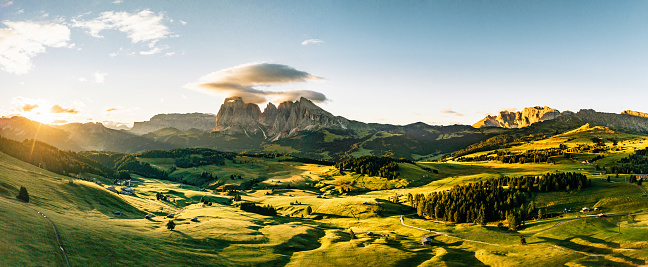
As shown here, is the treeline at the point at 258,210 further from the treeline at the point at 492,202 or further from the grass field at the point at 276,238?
the treeline at the point at 492,202

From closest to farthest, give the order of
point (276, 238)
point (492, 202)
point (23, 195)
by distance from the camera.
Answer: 1. point (23, 195)
2. point (276, 238)
3. point (492, 202)

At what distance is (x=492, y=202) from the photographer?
160250mm

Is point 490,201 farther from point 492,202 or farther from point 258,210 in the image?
point 258,210

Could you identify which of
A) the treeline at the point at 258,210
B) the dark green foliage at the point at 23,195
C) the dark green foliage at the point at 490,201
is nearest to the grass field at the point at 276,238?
the dark green foliage at the point at 23,195

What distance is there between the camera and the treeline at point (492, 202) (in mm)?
150625

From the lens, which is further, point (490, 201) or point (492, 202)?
point (490, 201)

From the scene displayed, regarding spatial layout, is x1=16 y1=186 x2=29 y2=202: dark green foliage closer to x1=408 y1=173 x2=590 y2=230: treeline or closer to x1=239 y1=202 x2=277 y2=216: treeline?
x1=239 y1=202 x2=277 y2=216: treeline

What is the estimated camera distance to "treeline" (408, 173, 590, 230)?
151 meters

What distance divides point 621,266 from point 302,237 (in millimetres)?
95152

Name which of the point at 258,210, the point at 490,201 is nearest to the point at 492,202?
the point at 490,201

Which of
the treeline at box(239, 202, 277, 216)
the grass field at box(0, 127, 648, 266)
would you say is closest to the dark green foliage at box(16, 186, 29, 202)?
the grass field at box(0, 127, 648, 266)

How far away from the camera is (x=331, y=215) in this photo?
188 m

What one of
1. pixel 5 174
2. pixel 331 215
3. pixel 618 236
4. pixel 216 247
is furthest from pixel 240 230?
pixel 618 236

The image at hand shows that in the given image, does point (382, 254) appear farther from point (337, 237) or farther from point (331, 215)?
point (331, 215)
